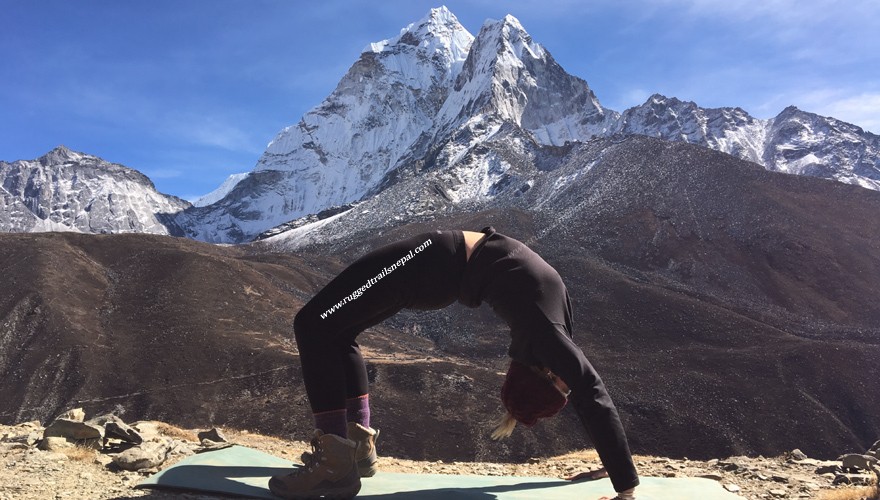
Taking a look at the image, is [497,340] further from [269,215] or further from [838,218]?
[269,215]

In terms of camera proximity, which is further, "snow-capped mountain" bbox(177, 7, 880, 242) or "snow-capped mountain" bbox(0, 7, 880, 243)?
"snow-capped mountain" bbox(0, 7, 880, 243)

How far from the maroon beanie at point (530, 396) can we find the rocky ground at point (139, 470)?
5.10 ft

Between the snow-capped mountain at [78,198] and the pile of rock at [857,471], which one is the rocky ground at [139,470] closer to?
the pile of rock at [857,471]

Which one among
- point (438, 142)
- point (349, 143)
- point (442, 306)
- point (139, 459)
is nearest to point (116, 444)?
point (139, 459)

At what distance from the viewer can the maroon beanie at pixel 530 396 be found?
3.11 metres

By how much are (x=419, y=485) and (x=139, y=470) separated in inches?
76.3

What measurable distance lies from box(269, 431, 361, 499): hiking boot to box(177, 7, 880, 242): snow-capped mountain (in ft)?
273

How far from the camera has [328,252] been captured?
7388cm

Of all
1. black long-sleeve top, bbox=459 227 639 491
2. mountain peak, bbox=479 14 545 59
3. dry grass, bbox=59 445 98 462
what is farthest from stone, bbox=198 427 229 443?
mountain peak, bbox=479 14 545 59

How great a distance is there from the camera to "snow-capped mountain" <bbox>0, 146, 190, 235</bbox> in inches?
6540

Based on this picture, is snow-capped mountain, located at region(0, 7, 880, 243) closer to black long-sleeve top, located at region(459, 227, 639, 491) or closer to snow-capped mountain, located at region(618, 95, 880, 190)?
snow-capped mountain, located at region(618, 95, 880, 190)

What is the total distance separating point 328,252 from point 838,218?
171 ft

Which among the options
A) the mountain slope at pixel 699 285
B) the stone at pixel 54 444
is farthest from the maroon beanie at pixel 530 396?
the mountain slope at pixel 699 285

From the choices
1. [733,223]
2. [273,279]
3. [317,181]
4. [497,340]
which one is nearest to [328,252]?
[273,279]
